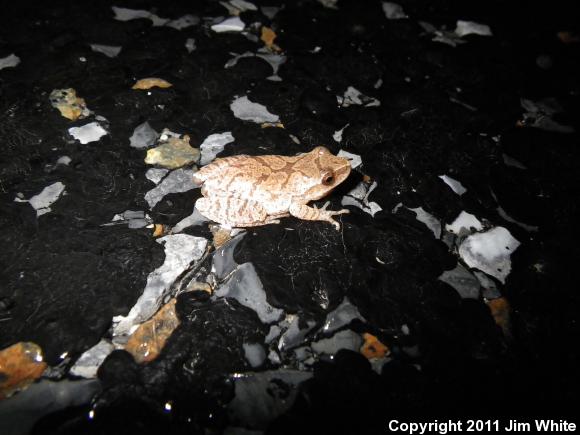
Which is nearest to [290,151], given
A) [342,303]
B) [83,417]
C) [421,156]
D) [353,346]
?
[421,156]

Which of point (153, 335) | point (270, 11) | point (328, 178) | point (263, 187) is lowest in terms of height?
point (153, 335)

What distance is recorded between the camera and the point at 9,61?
13.6 feet

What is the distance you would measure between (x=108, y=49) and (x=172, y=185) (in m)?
2.35

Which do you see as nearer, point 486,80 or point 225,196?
point 225,196

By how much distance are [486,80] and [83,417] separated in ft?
18.4

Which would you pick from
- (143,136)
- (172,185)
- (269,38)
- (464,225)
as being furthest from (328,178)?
(269,38)

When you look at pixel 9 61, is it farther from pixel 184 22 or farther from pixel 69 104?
pixel 184 22

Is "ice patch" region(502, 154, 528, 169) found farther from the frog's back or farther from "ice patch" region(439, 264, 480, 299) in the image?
the frog's back

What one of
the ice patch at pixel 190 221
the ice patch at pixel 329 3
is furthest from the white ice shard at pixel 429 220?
the ice patch at pixel 329 3

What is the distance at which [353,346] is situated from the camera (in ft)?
8.85

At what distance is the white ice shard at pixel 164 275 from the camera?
2689mm

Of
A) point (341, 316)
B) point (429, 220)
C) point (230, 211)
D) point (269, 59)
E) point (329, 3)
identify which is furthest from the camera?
point (329, 3)

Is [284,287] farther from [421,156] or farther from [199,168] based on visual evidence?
[421,156]

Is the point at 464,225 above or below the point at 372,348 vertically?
above
